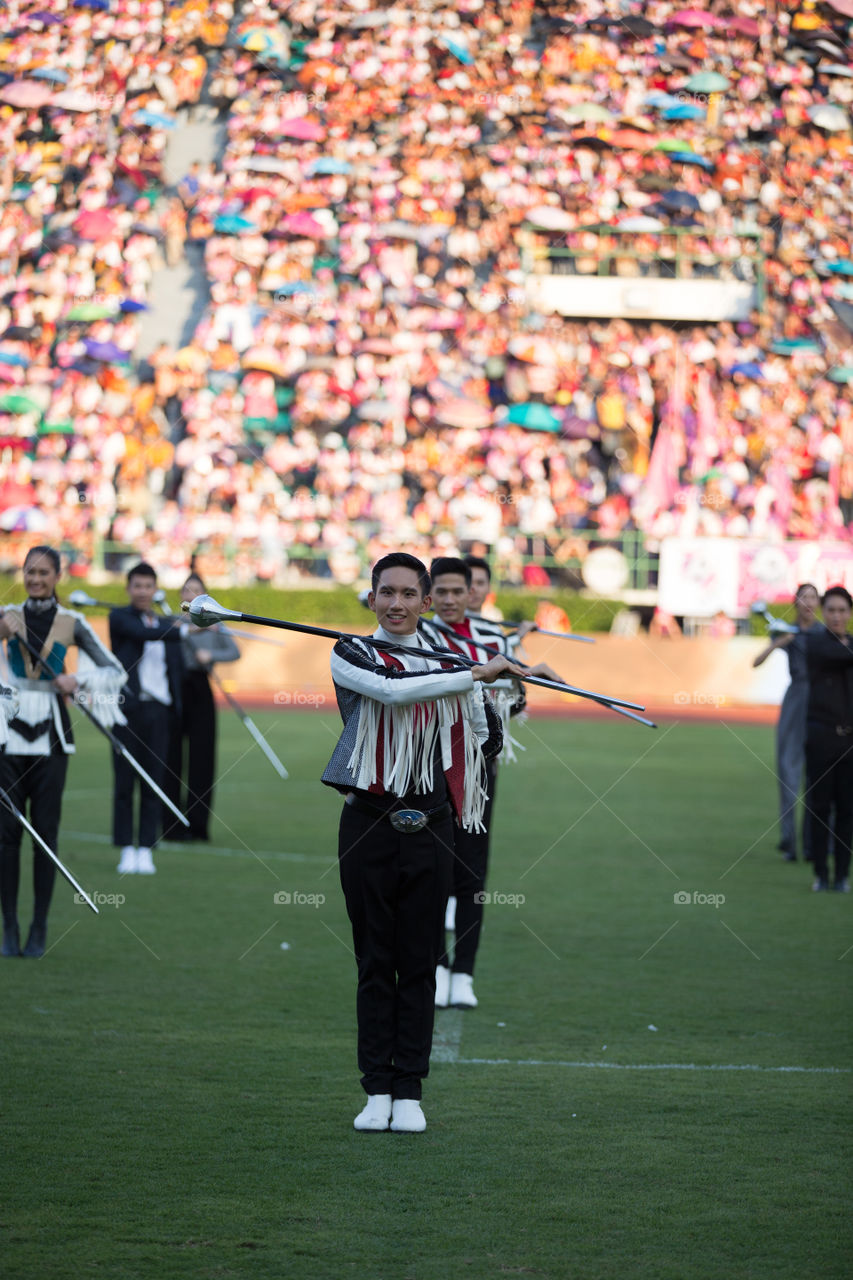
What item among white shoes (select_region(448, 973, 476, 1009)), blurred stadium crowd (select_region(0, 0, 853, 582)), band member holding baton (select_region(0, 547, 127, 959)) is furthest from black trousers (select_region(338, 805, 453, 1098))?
blurred stadium crowd (select_region(0, 0, 853, 582))

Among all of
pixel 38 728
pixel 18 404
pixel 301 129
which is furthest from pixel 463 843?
pixel 301 129

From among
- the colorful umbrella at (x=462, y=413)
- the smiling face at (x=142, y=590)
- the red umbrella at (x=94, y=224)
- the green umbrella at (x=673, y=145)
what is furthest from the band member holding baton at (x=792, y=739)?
the green umbrella at (x=673, y=145)

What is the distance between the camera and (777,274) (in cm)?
2928

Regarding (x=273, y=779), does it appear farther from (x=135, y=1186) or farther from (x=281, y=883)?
(x=135, y=1186)

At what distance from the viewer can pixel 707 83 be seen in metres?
29.3

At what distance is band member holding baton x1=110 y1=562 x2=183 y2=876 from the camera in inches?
454

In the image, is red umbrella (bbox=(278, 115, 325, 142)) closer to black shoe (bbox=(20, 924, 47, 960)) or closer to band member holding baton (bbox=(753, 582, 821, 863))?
band member holding baton (bbox=(753, 582, 821, 863))

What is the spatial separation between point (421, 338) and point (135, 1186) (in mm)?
23390

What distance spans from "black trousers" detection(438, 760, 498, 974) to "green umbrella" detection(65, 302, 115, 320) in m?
20.8

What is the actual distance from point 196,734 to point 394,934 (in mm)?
7732

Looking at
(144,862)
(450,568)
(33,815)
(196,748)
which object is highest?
(450,568)

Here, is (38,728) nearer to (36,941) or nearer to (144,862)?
(36,941)

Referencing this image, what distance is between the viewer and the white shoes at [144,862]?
437 inches

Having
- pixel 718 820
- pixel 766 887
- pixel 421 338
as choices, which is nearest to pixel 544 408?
pixel 421 338
